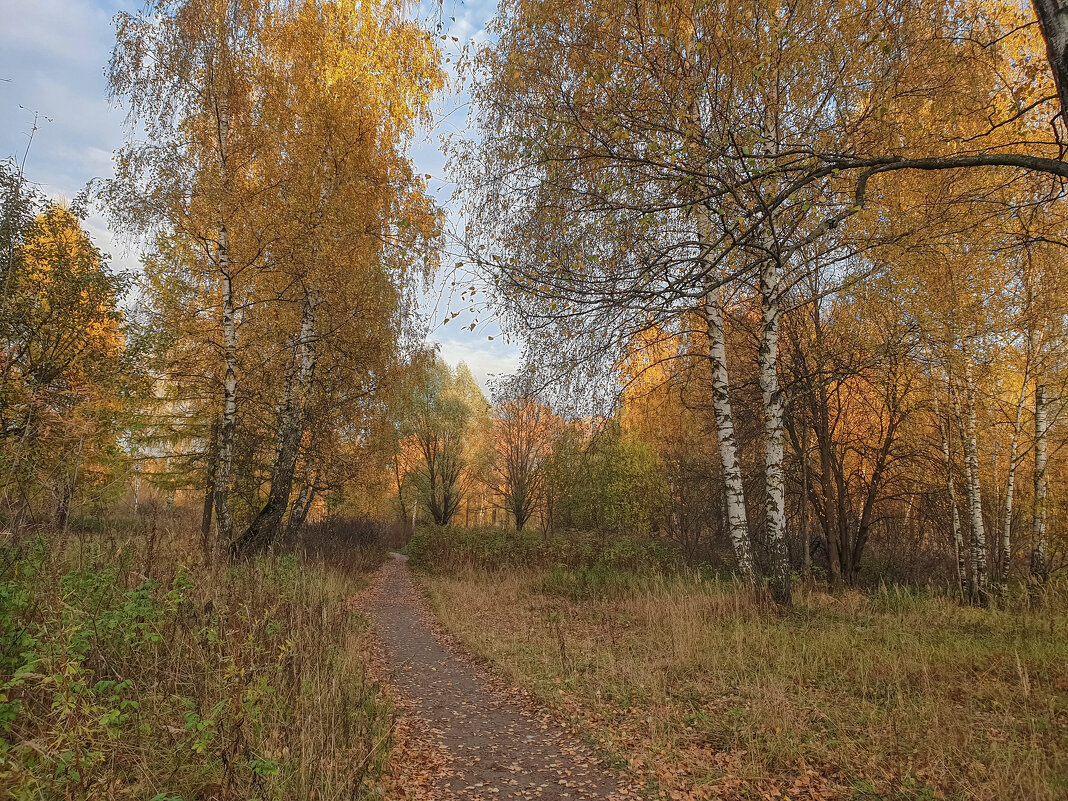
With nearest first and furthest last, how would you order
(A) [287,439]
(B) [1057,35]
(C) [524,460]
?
(B) [1057,35]
(A) [287,439]
(C) [524,460]

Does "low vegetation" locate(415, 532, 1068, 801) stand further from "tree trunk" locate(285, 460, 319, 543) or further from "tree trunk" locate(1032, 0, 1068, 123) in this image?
"tree trunk" locate(285, 460, 319, 543)

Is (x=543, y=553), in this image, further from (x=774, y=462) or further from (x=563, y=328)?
(x=563, y=328)

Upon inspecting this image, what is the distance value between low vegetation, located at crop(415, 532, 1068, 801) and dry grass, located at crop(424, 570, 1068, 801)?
0.6 inches

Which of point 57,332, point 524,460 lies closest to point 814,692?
point 57,332

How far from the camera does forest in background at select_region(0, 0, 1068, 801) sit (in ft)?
11.7

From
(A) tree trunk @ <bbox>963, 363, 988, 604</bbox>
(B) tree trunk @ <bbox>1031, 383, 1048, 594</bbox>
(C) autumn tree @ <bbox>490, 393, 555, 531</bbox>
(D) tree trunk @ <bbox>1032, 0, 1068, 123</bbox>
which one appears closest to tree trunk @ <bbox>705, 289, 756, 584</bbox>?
(A) tree trunk @ <bbox>963, 363, 988, 604</bbox>

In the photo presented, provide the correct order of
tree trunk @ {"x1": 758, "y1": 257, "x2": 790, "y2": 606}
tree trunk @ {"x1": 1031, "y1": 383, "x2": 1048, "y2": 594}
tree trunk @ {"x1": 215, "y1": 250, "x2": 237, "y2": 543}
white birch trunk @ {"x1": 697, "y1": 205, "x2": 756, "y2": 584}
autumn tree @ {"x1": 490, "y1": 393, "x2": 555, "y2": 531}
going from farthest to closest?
1. autumn tree @ {"x1": 490, "y1": 393, "x2": 555, "y2": 531}
2. tree trunk @ {"x1": 1031, "y1": 383, "x2": 1048, "y2": 594}
3. tree trunk @ {"x1": 215, "y1": 250, "x2": 237, "y2": 543}
4. white birch trunk @ {"x1": 697, "y1": 205, "x2": 756, "y2": 584}
5. tree trunk @ {"x1": 758, "y1": 257, "x2": 790, "y2": 606}

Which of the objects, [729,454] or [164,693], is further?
[729,454]

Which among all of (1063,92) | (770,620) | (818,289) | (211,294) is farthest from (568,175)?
(211,294)

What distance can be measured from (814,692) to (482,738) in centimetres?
322

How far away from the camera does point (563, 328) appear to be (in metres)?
4.95

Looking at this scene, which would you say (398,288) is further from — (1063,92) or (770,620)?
(1063,92)

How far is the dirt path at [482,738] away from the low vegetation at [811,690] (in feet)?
1.00

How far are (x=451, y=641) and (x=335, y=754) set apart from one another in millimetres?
4824
